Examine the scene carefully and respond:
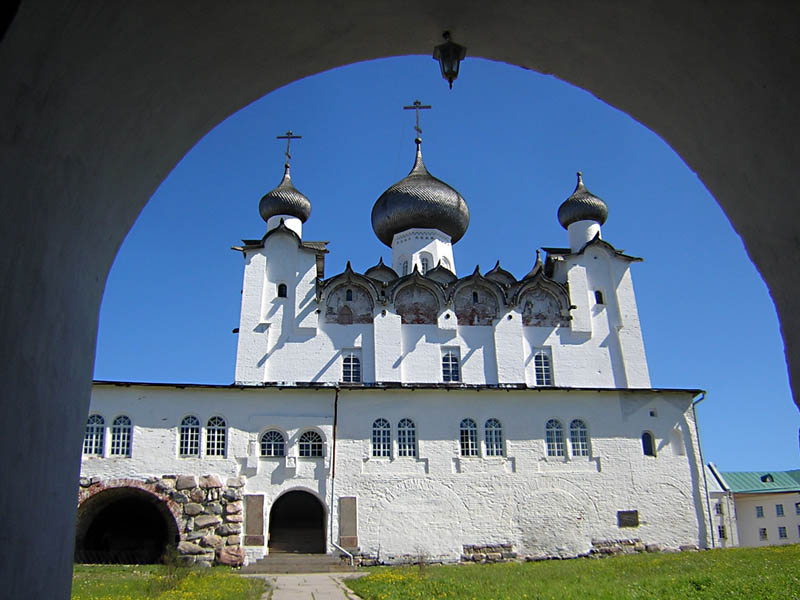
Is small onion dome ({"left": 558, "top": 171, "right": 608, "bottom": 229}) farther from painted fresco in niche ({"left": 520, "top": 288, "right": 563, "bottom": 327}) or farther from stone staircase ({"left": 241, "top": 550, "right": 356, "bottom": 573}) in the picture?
stone staircase ({"left": 241, "top": 550, "right": 356, "bottom": 573})

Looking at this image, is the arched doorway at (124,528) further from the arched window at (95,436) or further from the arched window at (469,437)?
the arched window at (469,437)

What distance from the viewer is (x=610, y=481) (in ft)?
72.1

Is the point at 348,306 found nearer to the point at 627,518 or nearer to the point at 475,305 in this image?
the point at 475,305

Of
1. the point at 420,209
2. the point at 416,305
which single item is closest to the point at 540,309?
the point at 416,305

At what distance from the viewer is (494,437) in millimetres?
21891

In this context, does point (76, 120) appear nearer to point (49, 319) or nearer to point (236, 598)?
point (49, 319)

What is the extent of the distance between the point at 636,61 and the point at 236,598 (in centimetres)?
1007

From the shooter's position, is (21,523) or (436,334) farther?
(436,334)

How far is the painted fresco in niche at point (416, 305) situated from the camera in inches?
997

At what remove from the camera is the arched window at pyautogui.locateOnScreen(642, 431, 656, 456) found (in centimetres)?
2278

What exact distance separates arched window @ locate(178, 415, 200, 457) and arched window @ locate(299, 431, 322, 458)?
9.94 ft

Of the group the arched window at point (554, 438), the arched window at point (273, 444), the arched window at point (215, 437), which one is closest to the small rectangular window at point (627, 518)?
the arched window at point (554, 438)

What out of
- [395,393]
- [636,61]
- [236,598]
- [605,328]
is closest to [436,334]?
[395,393]

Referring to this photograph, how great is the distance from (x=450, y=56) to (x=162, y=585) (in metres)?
11.6
